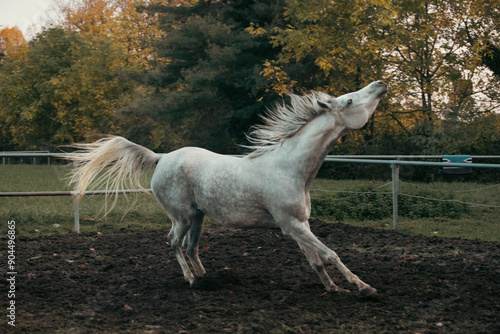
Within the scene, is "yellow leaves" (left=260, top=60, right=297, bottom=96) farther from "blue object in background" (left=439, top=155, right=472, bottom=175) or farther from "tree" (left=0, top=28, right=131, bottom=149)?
"tree" (left=0, top=28, right=131, bottom=149)

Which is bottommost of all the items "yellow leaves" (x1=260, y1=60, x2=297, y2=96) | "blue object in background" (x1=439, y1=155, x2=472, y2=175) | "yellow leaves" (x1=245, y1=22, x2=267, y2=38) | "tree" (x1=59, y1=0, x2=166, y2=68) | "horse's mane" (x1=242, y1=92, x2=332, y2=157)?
"blue object in background" (x1=439, y1=155, x2=472, y2=175)

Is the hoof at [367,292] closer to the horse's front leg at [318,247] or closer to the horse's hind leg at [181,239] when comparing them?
the horse's front leg at [318,247]

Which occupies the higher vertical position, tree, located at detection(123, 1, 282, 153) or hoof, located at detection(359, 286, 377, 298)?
tree, located at detection(123, 1, 282, 153)

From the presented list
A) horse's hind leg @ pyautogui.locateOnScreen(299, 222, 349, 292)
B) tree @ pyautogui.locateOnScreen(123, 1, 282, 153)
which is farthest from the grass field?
tree @ pyautogui.locateOnScreen(123, 1, 282, 153)

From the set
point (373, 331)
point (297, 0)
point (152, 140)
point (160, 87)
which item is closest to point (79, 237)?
point (373, 331)

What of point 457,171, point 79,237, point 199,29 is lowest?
point 79,237

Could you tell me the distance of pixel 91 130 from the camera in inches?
1226

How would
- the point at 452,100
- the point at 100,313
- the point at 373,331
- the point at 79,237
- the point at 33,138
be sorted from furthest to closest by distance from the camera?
the point at 33,138, the point at 452,100, the point at 79,237, the point at 100,313, the point at 373,331

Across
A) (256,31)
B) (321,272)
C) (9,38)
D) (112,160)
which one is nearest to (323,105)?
(321,272)

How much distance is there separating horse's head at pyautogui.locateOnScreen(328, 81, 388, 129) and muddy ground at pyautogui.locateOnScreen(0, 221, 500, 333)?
59.9 inches

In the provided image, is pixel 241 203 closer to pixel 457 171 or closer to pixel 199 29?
pixel 457 171

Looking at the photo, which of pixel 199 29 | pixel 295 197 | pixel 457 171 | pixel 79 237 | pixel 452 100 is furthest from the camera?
pixel 199 29

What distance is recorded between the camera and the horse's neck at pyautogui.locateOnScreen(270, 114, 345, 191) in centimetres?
432

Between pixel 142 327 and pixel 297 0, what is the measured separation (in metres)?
14.9
